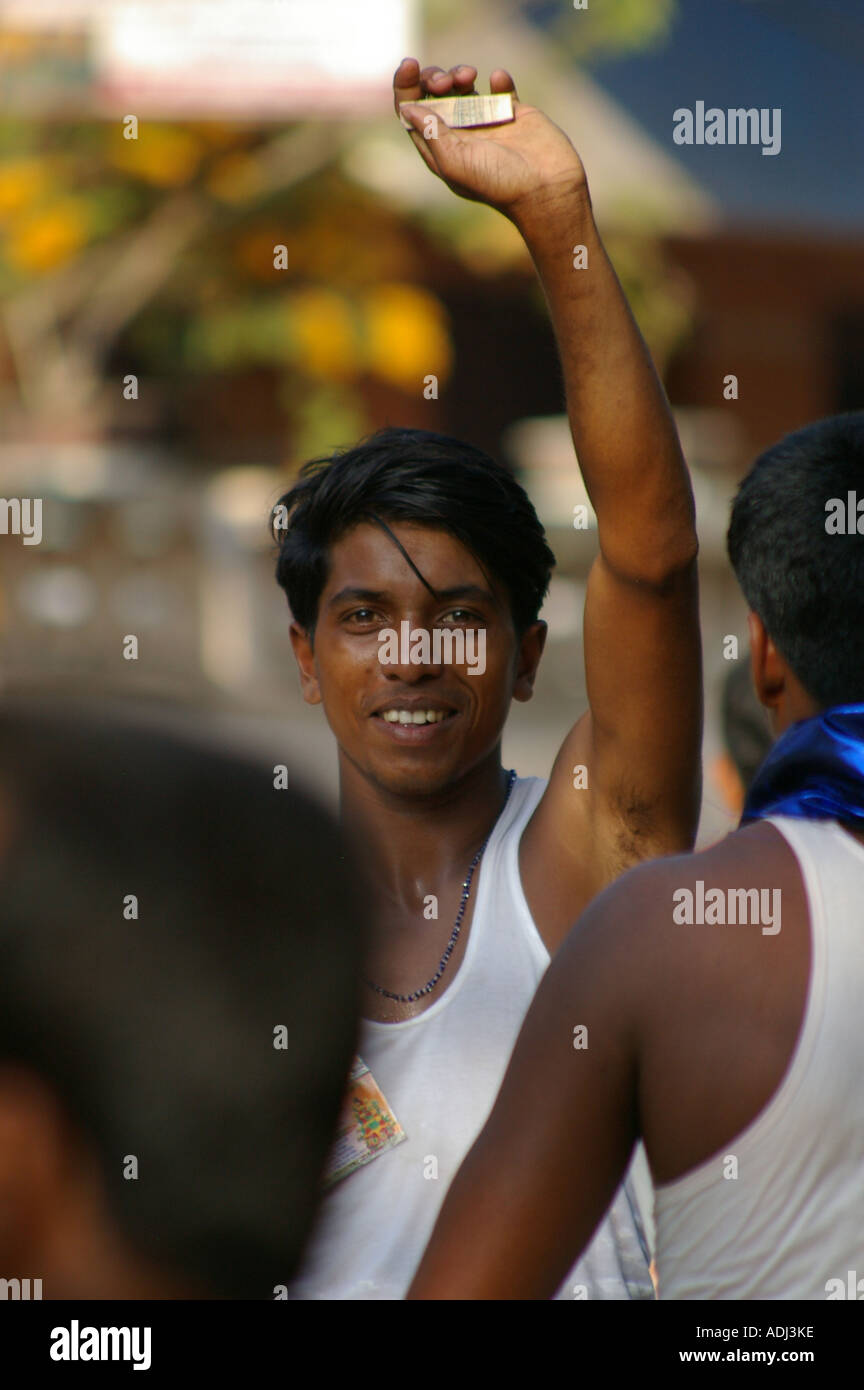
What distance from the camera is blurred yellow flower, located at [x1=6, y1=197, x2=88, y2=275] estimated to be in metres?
8.98

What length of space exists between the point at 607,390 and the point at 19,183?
26.2 ft

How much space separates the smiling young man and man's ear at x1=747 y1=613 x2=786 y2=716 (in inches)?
8.7

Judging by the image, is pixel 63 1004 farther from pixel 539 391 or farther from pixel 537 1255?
pixel 539 391

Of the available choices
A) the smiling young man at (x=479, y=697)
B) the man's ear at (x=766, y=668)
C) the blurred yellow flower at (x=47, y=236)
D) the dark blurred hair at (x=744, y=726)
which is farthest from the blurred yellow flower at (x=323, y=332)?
the man's ear at (x=766, y=668)

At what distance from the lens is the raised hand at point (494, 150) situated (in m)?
1.57

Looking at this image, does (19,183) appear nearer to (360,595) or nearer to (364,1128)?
(360,595)

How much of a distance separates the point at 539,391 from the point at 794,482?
37.0 feet

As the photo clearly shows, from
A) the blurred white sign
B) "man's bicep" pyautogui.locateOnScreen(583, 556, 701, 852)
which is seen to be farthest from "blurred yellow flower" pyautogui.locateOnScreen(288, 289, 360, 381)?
"man's bicep" pyautogui.locateOnScreen(583, 556, 701, 852)

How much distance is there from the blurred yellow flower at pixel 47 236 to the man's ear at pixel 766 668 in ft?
27.3

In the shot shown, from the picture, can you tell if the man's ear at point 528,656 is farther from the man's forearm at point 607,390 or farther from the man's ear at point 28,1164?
the man's ear at point 28,1164

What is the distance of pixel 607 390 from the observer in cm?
154

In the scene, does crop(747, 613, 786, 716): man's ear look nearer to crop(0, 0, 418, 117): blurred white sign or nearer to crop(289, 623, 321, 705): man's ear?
crop(289, 623, 321, 705): man's ear

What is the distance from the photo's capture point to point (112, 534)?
9461mm

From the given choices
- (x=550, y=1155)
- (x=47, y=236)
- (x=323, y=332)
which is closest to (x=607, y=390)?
(x=550, y=1155)
